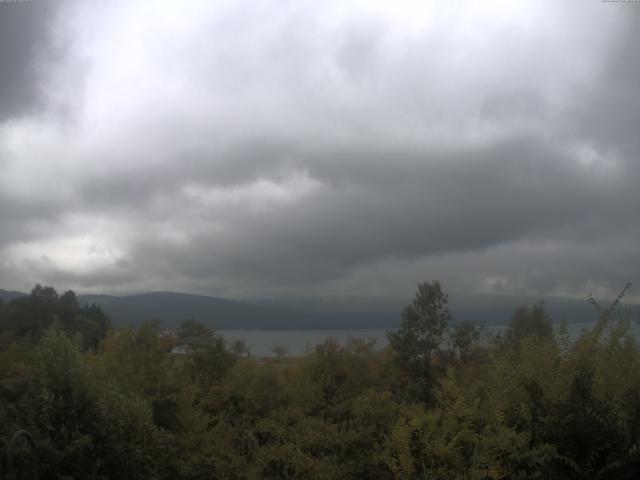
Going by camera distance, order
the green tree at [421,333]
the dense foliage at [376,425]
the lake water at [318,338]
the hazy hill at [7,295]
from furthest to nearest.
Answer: the hazy hill at [7,295] → the green tree at [421,333] → the lake water at [318,338] → the dense foliage at [376,425]

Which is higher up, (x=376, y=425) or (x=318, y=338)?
(x=318, y=338)

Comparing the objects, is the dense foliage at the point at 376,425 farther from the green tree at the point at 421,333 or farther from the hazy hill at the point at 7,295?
the hazy hill at the point at 7,295

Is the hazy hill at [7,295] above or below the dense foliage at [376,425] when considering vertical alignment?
above

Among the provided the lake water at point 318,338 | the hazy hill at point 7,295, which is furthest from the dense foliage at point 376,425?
the hazy hill at point 7,295

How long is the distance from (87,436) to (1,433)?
4.72 feet

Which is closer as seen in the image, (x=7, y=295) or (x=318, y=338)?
(x=318, y=338)

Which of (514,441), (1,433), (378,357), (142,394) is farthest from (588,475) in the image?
(378,357)

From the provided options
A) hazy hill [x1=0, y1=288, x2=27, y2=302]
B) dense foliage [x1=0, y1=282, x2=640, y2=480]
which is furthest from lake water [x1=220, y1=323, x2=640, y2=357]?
hazy hill [x1=0, y1=288, x2=27, y2=302]

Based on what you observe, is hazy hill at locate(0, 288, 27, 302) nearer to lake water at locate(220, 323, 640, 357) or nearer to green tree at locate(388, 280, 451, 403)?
lake water at locate(220, 323, 640, 357)

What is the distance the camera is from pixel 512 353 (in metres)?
14.1

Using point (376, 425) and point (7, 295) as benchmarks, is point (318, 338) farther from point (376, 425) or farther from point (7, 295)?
point (7, 295)

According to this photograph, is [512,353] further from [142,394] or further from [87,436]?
[142,394]

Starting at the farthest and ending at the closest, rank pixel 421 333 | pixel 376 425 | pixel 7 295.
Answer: pixel 7 295 < pixel 421 333 < pixel 376 425

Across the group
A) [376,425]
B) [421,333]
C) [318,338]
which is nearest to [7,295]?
[318,338]
